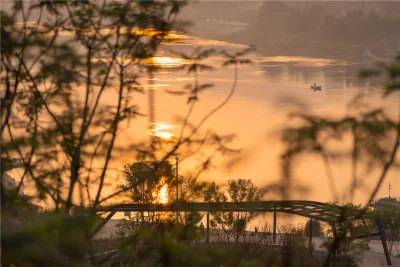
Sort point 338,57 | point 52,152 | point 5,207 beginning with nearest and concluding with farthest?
point 5,207, point 52,152, point 338,57

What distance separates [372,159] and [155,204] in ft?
2.23

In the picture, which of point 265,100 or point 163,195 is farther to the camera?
point 265,100

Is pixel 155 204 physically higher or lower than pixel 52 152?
lower

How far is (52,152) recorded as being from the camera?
2.16 m

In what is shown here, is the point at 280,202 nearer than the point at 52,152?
No

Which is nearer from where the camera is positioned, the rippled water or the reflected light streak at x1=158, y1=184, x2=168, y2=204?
the reflected light streak at x1=158, y1=184, x2=168, y2=204

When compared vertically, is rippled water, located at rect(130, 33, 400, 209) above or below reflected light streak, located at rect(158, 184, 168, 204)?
above

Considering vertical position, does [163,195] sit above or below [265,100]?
below

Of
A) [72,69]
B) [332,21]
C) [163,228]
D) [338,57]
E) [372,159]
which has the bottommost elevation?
[163,228]

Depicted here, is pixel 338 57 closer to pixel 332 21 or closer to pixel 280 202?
pixel 332 21

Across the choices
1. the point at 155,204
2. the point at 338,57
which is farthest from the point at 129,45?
the point at 338,57

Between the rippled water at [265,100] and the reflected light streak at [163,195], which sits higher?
the rippled water at [265,100]

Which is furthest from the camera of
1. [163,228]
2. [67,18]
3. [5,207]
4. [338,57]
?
[338,57]

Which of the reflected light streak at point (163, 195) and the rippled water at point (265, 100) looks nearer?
the reflected light streak at point (163, 195)
